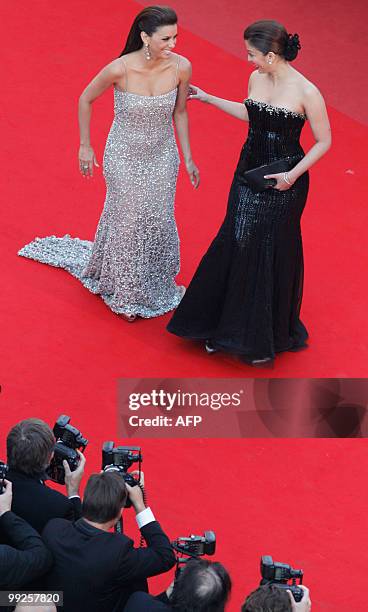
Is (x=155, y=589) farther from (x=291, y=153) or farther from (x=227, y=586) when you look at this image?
(x=291, y=153)

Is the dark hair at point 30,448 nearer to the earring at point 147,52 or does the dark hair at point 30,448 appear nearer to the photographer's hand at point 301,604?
the photographer's hand at point 301,604

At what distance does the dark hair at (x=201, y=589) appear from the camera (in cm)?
312

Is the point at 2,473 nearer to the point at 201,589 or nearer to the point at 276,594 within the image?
the point at 201,589

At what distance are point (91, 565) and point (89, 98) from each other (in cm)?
258

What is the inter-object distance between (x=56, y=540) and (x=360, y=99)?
15.6 feet

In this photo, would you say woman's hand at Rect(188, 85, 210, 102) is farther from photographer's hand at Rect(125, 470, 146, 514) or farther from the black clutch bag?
photographer's hand at Rect(125, 470, 146, 514)

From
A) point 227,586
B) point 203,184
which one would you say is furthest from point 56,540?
point 203,184

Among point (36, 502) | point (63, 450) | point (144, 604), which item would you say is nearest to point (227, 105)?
point (63, 450)

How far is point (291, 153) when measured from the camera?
4.95 meters

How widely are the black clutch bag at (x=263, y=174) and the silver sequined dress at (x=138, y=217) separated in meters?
0.52

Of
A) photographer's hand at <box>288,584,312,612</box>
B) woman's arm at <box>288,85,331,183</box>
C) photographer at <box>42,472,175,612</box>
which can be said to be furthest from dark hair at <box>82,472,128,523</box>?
woman's arm at <box>288,85,331,183</box>

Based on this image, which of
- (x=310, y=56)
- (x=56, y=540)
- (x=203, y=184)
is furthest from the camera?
(x=310, y=56)

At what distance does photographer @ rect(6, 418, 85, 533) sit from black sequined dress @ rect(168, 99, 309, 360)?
169 centimetres

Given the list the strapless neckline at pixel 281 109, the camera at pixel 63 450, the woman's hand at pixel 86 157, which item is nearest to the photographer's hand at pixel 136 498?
the camera at pixel 63 450
